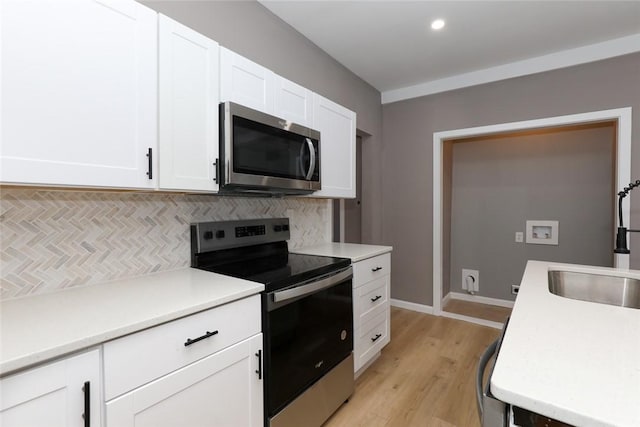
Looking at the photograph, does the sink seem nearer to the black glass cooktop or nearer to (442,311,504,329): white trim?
the black glass cooktop

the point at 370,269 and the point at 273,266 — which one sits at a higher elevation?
the point at 273,266

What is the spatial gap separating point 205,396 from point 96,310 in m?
0.47

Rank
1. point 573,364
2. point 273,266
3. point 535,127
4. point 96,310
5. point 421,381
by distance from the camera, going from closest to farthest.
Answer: point 573,364 → point 96,310 → point 273,266 → point 421,381 → point 535,127

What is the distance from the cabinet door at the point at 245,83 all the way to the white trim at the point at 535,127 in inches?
88.3

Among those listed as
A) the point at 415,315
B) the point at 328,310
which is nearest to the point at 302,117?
the point at 328,310

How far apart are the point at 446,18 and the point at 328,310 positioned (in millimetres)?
2189

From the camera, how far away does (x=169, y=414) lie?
3.24ft

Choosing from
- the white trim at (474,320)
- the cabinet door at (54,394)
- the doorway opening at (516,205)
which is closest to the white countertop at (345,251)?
the cabinet door at (54,394)

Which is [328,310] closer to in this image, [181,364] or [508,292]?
[181,364]

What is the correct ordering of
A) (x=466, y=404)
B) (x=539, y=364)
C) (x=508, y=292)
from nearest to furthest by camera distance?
(x=539, y=364) → (x=466, y=404) → (x=508, y=292)

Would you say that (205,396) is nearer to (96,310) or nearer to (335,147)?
(96,310)

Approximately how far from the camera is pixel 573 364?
0.64 meters

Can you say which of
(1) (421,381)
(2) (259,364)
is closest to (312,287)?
(2) (259,364)

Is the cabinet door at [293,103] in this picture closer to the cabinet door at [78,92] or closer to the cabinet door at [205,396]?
the cabinet door at [78,92]
